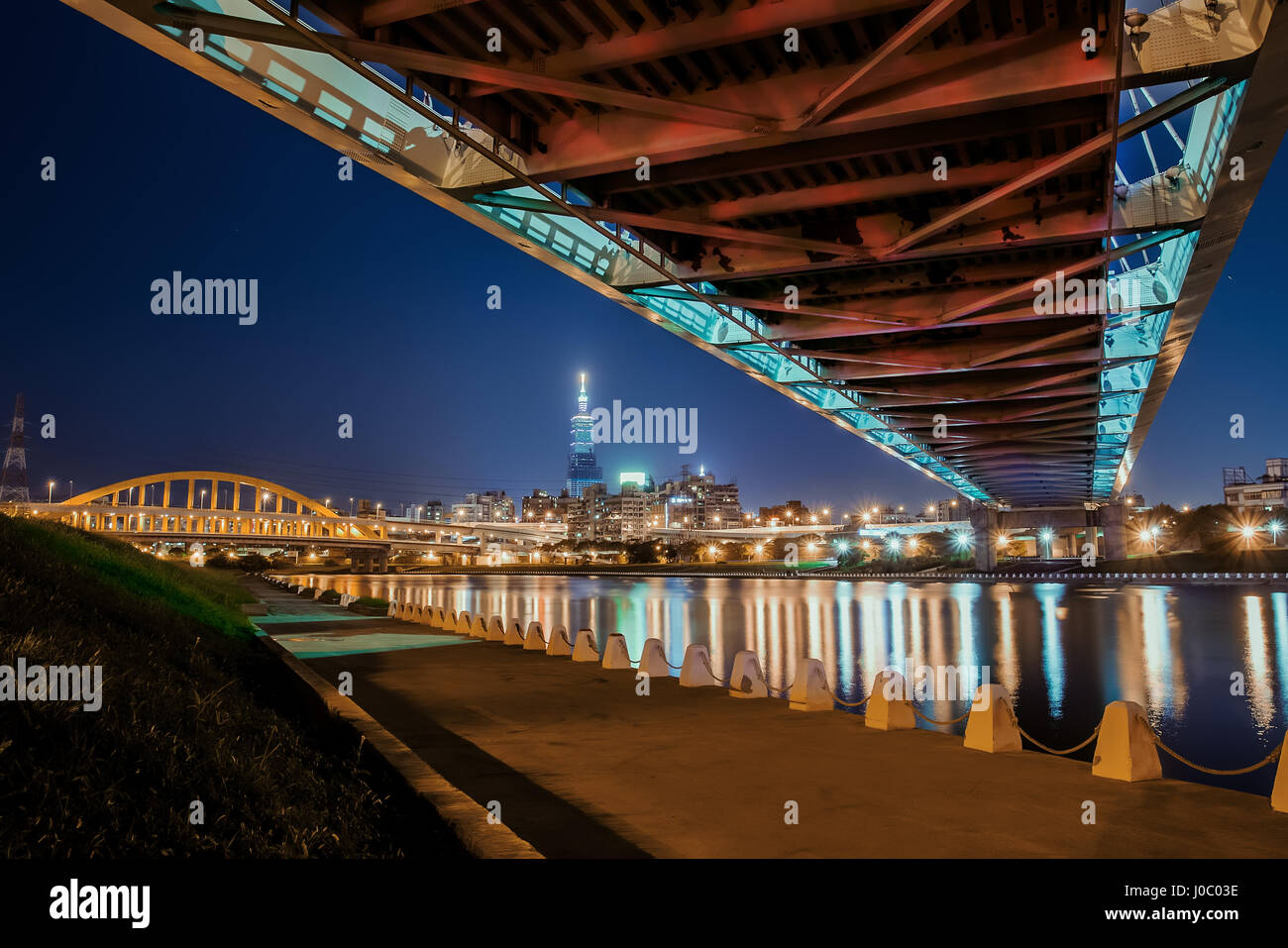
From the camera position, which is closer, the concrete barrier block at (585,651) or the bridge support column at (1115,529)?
the concrete barrier block at (585,651)

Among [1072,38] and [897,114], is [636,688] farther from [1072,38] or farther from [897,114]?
[1072,38]

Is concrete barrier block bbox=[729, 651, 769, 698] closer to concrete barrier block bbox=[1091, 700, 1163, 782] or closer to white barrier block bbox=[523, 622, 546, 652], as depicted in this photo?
concrete barrier block bbox=[1091, 700, 1163, 782]

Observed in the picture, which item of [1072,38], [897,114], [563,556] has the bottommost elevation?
[563,556]

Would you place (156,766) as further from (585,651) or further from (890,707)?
(585,651)

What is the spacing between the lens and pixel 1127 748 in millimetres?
7691

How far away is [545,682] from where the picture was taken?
14.2m

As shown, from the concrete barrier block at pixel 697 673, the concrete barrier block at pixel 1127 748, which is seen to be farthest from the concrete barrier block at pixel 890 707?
the concrete barrier block at pixel 697 673

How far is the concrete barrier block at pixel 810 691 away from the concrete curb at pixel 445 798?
5.78 meters

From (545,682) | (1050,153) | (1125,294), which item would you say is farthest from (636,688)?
(1125,294)

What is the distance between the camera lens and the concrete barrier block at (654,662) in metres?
14.3

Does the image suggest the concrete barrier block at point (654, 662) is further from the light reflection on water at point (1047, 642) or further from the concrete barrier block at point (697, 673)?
the light reflection on water at point (1047, 642)
